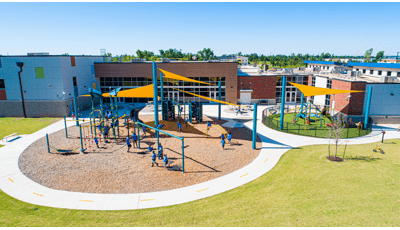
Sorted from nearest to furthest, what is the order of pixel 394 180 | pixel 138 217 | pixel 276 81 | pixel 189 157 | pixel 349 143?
1. pixel 138 217
2. pixel 394 180
3. pixel 189 157
4. pixel 349 143
5. pixel 276 81

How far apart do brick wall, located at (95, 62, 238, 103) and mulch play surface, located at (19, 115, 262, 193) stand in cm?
1669

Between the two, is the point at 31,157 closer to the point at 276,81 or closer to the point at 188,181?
the point at 188,181

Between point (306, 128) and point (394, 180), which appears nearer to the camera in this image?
point (394, 180)

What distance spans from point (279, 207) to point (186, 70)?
29.0 m

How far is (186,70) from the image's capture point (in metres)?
37.1

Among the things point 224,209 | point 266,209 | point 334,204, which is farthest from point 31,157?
point 334,204

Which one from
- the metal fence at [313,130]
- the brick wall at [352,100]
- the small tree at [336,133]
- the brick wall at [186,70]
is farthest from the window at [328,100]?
the brick wall at [186,70]

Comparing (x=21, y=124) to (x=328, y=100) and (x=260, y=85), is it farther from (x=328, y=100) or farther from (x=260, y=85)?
(x=328, y=100)

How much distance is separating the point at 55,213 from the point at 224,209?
7.74 meters

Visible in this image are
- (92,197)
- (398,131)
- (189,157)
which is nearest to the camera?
(92,197)

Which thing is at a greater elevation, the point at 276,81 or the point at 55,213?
the point at 276,81

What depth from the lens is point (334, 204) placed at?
36.7 feet

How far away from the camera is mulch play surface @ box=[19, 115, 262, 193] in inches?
533

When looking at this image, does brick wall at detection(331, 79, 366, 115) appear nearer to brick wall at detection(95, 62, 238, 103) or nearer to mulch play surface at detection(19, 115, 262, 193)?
mulch play surface at detection(19, 115, 262, 193)
